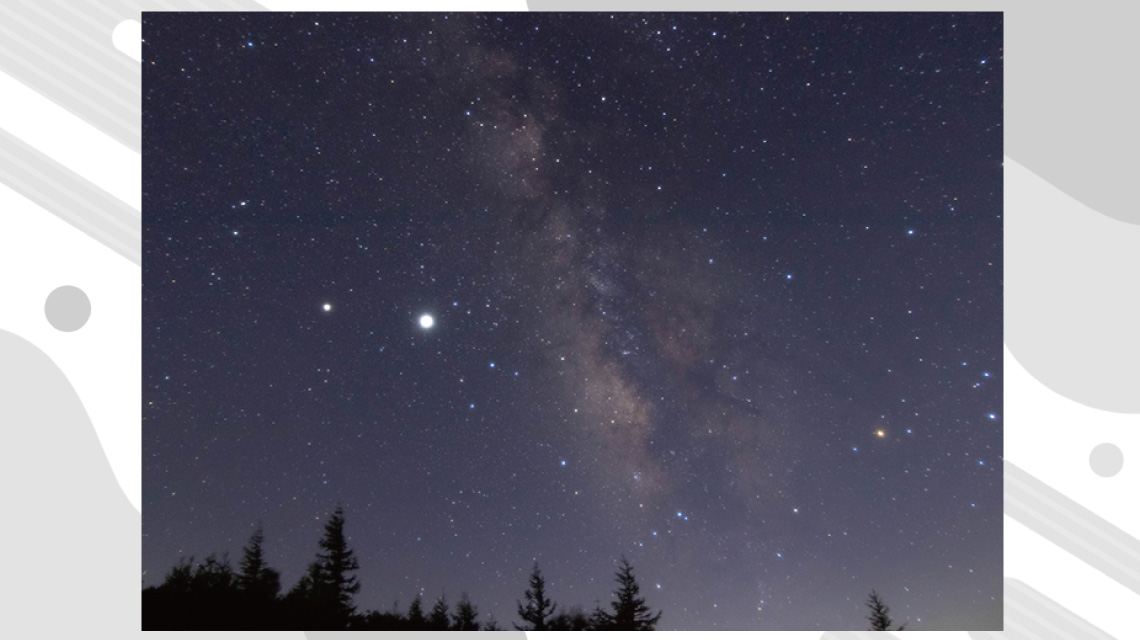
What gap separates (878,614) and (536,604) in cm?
204

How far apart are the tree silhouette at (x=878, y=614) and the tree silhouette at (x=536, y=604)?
171 cm

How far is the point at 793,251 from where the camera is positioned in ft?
11.4

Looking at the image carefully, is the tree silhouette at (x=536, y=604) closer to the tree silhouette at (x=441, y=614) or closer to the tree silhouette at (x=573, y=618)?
the tree silhouette at (x=573, y=618)

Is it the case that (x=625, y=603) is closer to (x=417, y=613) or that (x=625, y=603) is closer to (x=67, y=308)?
(x=417, y=613)

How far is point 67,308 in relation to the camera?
209cm

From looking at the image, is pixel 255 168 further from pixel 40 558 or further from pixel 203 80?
pixel 40 558

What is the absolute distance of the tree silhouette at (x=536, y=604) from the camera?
3.37m

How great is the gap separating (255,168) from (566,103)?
2.06m

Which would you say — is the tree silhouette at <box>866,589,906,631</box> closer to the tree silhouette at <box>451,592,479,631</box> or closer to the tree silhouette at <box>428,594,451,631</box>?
the tree silhouette at <box>451,592,479,631</box>

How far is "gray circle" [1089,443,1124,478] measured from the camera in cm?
214

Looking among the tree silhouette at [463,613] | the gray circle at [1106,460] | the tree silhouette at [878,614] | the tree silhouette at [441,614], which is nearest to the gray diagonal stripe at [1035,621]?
the tree silhouette at [878,614]

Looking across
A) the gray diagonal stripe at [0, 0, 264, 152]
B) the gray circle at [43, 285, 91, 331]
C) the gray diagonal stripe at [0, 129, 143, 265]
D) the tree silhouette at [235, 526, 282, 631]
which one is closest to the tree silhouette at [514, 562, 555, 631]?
the tree silhouette at [235, 526, 282, 631]

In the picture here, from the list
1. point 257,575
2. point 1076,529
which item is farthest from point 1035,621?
point 257,575

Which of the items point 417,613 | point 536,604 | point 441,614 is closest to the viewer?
point 536,604
